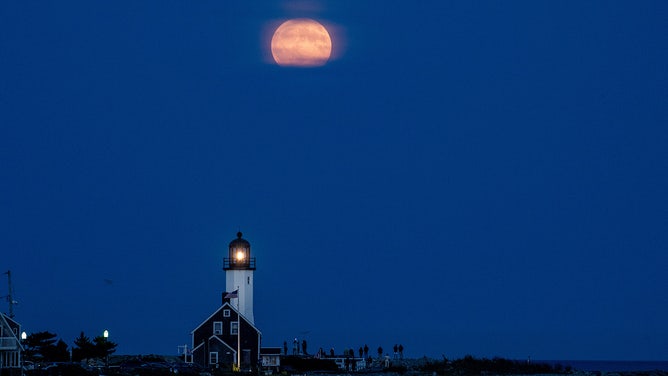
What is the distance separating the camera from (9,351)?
62.8 m

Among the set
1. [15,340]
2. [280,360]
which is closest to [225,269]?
[280,360]

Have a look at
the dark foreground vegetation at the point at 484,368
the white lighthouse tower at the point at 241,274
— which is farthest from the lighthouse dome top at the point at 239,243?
the dark foreground vegetation at the point at 484,368

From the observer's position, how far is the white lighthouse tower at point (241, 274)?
86.4 metres

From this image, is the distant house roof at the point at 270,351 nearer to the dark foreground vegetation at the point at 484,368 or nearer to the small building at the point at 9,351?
the dark foreground vegetation at the point at 484,368

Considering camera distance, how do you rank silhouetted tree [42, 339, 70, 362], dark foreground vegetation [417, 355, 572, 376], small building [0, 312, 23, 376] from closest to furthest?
small building [0, 312, 23, 376] < silhouetted tree [42, 339, 70, 362] < dark foreground vegetation [417, 355, 572, 376]

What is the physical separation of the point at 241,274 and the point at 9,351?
26.5m

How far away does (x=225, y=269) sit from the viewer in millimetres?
87875

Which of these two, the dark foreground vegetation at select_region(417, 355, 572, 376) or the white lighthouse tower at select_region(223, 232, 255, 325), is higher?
Answer: the white lighthouse tower at select_region(223, 232, 255, 325)

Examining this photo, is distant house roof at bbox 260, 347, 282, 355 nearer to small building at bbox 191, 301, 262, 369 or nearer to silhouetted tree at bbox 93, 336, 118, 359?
small building at bbox 191, 301, 262, 369

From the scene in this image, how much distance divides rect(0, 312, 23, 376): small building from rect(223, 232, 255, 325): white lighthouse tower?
24.7 meters

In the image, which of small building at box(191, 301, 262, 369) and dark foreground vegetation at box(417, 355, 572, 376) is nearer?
small building at box(191, 301, 262, 369)

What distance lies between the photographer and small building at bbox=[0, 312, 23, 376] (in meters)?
62.1

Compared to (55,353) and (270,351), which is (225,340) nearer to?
(270,351)

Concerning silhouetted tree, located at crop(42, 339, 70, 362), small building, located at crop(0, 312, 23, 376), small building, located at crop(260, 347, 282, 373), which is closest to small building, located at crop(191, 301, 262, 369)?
small building, located at crop(260, 347, 282, 373)
